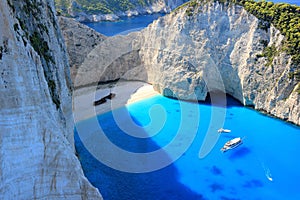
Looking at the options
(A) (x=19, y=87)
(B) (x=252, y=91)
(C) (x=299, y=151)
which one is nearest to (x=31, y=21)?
(A) (x=19, y=87)

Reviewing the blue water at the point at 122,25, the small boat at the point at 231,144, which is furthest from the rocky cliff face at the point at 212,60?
the blue water at the point at 122,25

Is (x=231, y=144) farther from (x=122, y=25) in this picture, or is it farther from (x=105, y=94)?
(x=122, y=25)

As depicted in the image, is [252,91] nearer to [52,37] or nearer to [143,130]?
[143,130]

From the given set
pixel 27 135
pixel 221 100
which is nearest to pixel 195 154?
pixel 221 100

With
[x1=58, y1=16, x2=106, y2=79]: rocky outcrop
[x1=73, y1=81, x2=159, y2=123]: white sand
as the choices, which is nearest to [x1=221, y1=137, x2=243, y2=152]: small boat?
[x1=73, y1=81, x2=159, y2=123]: white sand

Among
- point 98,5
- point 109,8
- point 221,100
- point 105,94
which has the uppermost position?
point 98,5

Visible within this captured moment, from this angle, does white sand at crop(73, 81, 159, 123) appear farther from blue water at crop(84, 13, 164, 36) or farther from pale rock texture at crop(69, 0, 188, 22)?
pale rock texture at crop(69, 0, 188, 22)
